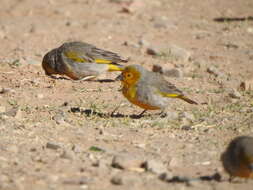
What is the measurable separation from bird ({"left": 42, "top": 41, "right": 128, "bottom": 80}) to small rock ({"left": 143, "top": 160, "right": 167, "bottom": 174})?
5.18 metres

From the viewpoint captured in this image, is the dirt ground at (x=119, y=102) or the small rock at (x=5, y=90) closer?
the dirt ground at (x=119, y=102)

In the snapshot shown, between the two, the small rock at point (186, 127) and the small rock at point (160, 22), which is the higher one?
the small rock at point (160, 22)

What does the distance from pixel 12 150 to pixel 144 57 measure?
6.48 m

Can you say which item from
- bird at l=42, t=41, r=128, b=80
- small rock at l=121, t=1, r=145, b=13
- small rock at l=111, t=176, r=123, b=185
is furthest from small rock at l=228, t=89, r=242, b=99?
small rock at l=121, t=1, r=145, b=13

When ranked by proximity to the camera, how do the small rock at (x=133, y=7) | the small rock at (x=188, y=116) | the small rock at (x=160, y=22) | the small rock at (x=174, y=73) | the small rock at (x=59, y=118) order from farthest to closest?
the small rock at (x=133, y=7) < the small rock at (x=160, y=22) < the small rock at (x=174, y=73) < the small rock at (x=188, y=116) < the small rock at (x=59, y=118)

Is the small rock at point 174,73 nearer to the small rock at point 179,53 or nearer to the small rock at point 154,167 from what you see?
the small rock at point 179,53

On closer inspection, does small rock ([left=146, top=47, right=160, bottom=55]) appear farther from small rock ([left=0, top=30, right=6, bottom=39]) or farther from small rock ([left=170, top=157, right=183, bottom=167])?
small rock ([left=170, top=157, right=183, bottom=167])

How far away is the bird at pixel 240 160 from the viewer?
20.6 feet

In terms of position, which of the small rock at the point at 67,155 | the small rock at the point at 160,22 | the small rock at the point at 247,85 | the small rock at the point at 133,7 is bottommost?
the small rock at the point at 67,155

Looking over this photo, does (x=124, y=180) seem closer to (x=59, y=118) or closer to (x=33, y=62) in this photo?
(x=59, y=118)

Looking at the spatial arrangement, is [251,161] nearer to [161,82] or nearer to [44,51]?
[161,82]

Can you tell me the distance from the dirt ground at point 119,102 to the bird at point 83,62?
0.74 feet

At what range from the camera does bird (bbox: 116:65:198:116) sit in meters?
9.29

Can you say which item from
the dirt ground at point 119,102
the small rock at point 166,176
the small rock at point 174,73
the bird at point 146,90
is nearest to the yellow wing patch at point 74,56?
the dirt ground at point 119,102
